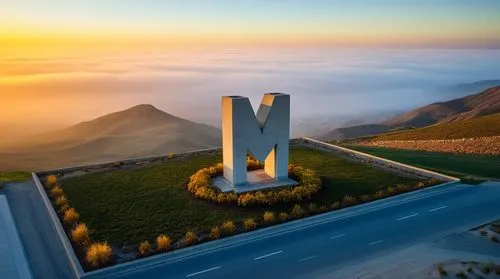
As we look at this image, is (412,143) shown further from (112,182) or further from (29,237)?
(29,237)

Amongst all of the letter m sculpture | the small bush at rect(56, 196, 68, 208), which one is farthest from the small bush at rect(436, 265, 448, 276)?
the small bush at rect(56, 196, 68, 208)

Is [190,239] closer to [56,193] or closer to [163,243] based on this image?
[163,243]

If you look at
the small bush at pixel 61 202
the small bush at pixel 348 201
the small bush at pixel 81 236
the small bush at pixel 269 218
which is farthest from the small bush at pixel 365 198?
the small bush at pixel 61 202

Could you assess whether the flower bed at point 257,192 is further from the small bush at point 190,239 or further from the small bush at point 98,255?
the small bush at point 98,255

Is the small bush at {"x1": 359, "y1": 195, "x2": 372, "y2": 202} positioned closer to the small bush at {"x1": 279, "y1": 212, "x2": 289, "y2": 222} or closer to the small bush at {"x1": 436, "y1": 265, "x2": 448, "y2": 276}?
the small bush at {"x1": 279, "y1": 212, "x2": 289, "y2": 222}

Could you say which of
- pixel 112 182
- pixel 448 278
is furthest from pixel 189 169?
pixel 448 278

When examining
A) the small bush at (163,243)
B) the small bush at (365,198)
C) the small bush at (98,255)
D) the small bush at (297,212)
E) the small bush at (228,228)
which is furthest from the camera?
the small bush at (365,198)
